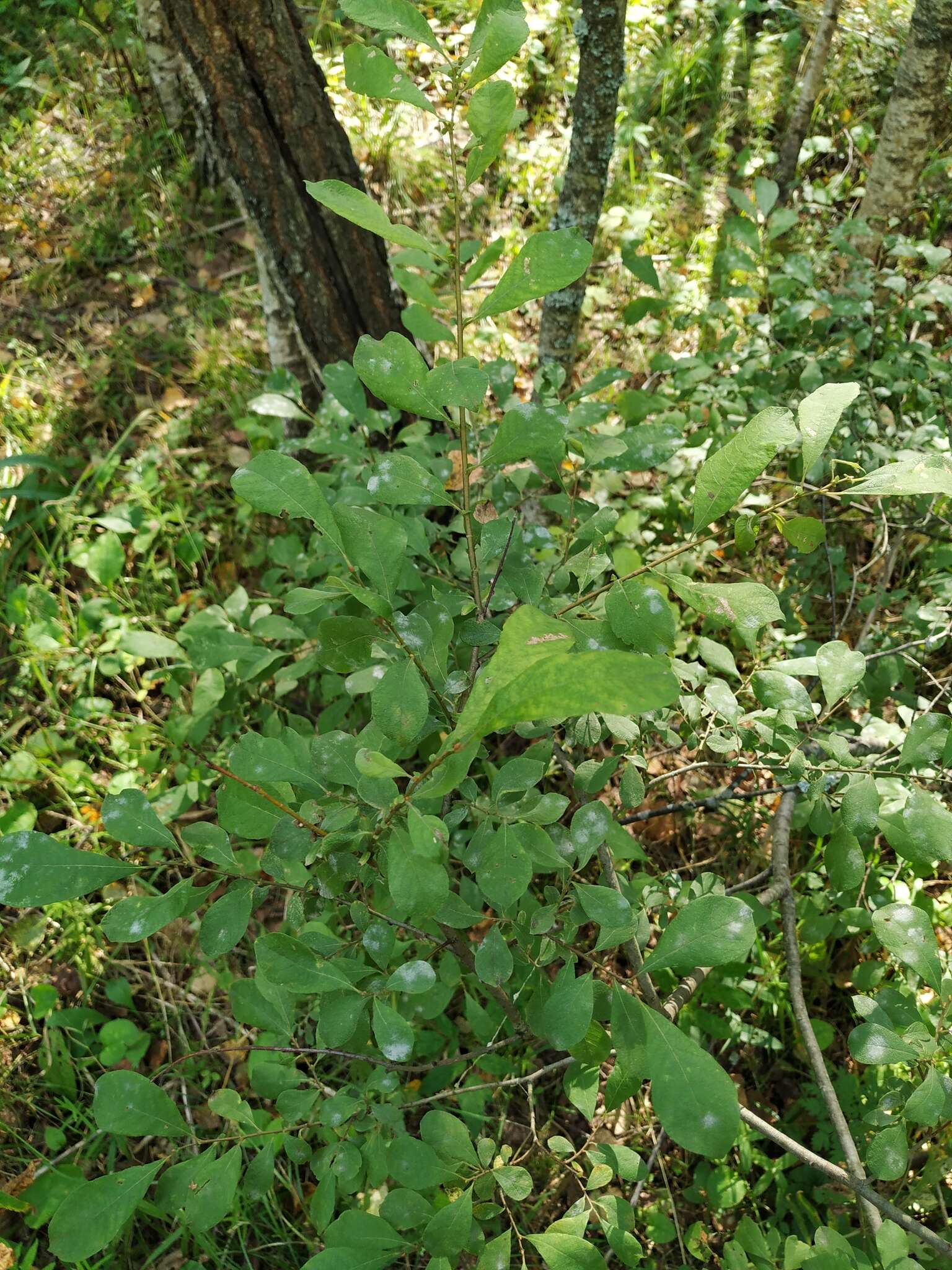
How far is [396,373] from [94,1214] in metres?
1.03

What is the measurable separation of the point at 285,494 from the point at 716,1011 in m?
1.58

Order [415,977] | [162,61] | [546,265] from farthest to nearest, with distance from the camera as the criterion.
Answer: [162,61] < [415,977] < [546,265]

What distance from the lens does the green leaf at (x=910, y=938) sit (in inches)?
42.7

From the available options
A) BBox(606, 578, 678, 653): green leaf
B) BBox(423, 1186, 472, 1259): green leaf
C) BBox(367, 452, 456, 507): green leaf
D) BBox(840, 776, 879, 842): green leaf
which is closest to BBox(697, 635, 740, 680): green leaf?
BBox(840, 776, 879, 842): green leaf

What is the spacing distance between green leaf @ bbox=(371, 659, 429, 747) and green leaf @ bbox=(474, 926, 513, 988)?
11.7 inches

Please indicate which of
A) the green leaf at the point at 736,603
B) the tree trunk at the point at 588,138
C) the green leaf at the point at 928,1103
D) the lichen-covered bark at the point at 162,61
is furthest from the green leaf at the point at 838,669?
the lichen-covered bark at the point at 162,61

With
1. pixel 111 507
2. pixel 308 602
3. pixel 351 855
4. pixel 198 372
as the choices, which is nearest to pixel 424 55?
pixel 198 372

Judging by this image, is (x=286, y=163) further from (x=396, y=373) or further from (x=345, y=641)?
(x=345, y=641)

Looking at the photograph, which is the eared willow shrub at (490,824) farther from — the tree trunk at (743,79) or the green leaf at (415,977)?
the tree trunk at (743,79)

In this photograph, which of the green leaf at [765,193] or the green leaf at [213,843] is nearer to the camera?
the green leaf at [213,843]

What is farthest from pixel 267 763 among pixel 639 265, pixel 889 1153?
pixel 639 265

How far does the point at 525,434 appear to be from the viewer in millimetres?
1068

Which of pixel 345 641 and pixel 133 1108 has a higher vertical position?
pixel 345 641

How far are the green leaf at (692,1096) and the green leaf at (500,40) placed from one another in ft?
3.31
